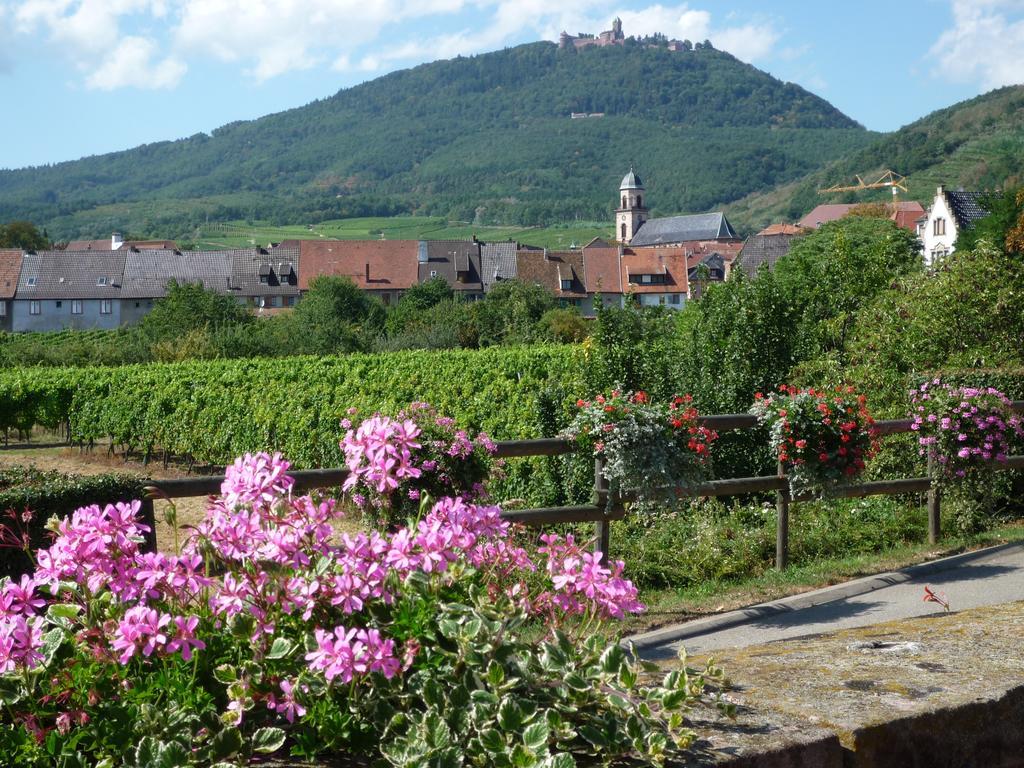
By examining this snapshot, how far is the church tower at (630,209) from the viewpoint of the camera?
180 meters

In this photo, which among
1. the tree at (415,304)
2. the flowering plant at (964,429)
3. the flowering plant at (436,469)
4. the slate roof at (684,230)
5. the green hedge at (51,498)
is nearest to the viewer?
the green hedge at (51,498)

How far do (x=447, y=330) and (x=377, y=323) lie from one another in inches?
657

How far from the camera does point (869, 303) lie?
16.1 m

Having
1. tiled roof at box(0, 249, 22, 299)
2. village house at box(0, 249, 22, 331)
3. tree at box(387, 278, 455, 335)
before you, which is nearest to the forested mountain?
tree at box(387, 278, 455, 335)

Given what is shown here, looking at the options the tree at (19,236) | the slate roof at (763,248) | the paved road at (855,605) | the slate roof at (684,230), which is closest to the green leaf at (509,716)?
the paved road at (855,605)

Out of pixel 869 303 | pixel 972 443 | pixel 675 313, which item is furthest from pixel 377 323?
pixel 972 443

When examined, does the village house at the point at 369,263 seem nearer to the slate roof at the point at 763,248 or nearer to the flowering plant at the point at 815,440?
the slate roof at the point at 763,248

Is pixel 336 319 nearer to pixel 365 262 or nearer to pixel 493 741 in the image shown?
pixel 493 741

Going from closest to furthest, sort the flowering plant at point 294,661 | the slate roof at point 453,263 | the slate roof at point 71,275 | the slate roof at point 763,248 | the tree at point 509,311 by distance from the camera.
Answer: the flowering plant at point 294,661 → the tree at point 509,311 → the slate roof at point 71,275 → the slate roof at point 763,248 → the slate roof at point 453,263

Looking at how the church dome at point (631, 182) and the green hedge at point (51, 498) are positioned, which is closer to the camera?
the green hedge at point (51, 498)

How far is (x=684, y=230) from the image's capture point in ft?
570

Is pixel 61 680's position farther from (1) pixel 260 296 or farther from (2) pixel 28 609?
(1) pixel 260 296

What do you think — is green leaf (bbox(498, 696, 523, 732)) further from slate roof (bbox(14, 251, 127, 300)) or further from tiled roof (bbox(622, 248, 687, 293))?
slate roof (bbox(14, 251, 127, 300))

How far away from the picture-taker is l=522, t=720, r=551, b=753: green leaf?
1692 mm
